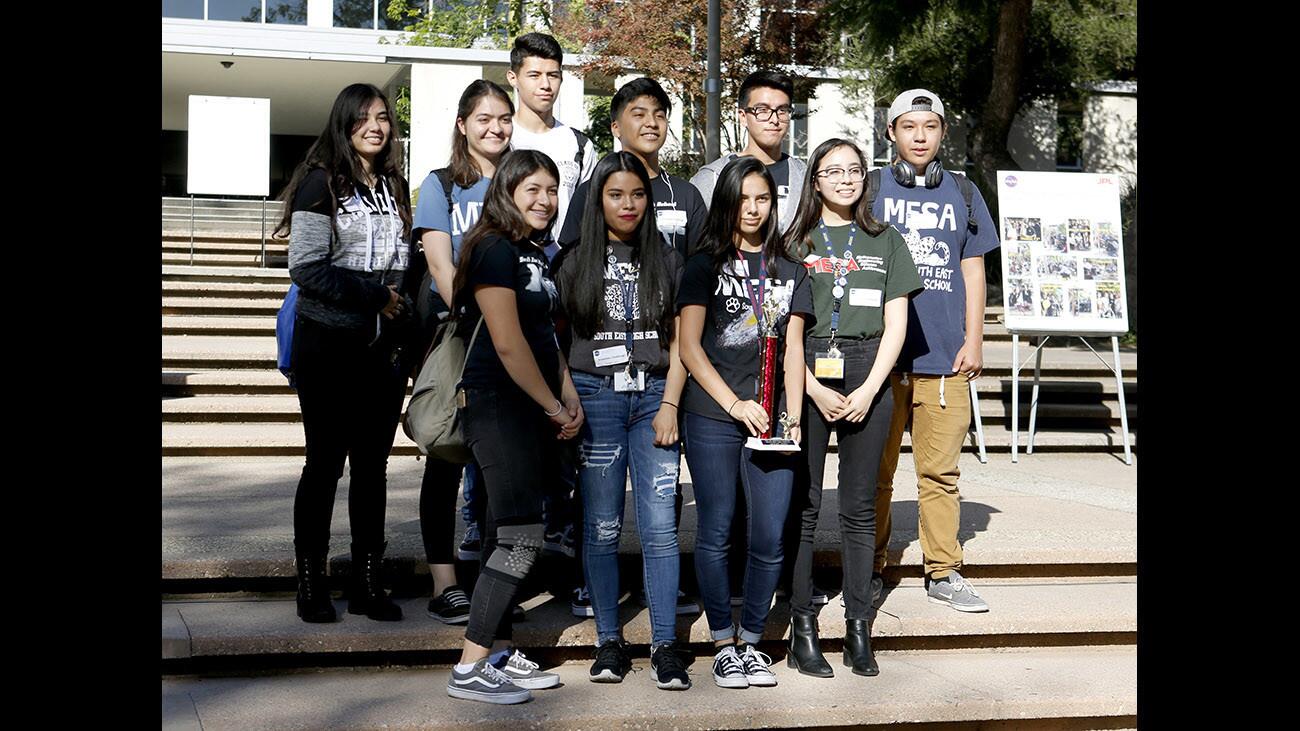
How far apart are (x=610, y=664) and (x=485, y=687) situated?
49cm

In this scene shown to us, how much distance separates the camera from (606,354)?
14.4 ft

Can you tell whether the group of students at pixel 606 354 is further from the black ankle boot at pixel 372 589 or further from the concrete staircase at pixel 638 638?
the concrete staircase at pixel 638 638

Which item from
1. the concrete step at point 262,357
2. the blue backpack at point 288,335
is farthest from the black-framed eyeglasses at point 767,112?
the concrete step at point 262,357

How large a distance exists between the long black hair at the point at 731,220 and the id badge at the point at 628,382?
0.47 metres

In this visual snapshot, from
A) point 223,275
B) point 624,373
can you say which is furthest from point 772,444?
point 223,275

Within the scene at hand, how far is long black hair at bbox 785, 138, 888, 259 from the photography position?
4.72 meters

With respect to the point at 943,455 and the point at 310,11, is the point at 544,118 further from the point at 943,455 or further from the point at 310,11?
the point at 310,11

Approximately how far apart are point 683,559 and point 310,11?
65.5 ft

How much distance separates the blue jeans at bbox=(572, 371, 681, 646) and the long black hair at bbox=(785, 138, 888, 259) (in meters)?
0.78

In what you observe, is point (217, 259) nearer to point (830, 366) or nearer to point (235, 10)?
point (235, 10)

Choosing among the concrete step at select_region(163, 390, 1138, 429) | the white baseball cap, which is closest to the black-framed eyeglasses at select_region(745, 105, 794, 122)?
the white baseball cap
